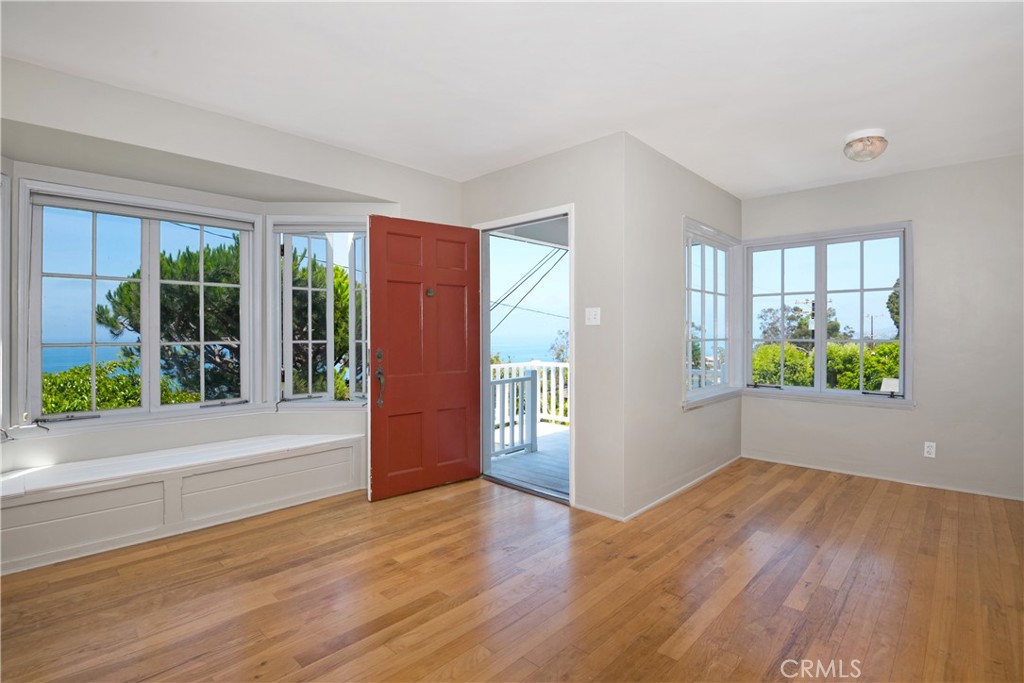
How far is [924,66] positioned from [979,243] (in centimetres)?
209

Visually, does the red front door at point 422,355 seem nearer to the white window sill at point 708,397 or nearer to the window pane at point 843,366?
the white window sill at point 708,397

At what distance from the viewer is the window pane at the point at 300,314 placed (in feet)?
13.3

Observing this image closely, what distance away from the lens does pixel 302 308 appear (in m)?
4.08

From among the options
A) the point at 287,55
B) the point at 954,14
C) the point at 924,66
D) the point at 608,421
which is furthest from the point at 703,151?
the point at 287,55

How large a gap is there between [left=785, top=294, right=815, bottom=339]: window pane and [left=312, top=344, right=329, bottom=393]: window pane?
168 inches

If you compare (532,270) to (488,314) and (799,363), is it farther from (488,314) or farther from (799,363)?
(799,363)

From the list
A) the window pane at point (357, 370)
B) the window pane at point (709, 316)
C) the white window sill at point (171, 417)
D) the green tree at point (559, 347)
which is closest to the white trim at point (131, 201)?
the window pane at point (357, 370)

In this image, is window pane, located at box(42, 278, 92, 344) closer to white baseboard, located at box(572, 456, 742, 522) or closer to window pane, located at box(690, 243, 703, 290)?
white baseboard, located at box(572, 456, 742, 522)

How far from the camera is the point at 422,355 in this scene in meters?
3.93

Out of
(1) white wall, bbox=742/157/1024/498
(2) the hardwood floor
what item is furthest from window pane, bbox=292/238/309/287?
(1) white wall, bbox=742/157/1024/498

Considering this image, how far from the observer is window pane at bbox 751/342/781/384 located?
192 inches

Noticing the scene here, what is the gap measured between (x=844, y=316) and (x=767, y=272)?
0.78 m

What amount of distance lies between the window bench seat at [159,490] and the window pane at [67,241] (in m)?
1.27

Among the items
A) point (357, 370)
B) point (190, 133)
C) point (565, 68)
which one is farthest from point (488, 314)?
point (190, 133)
